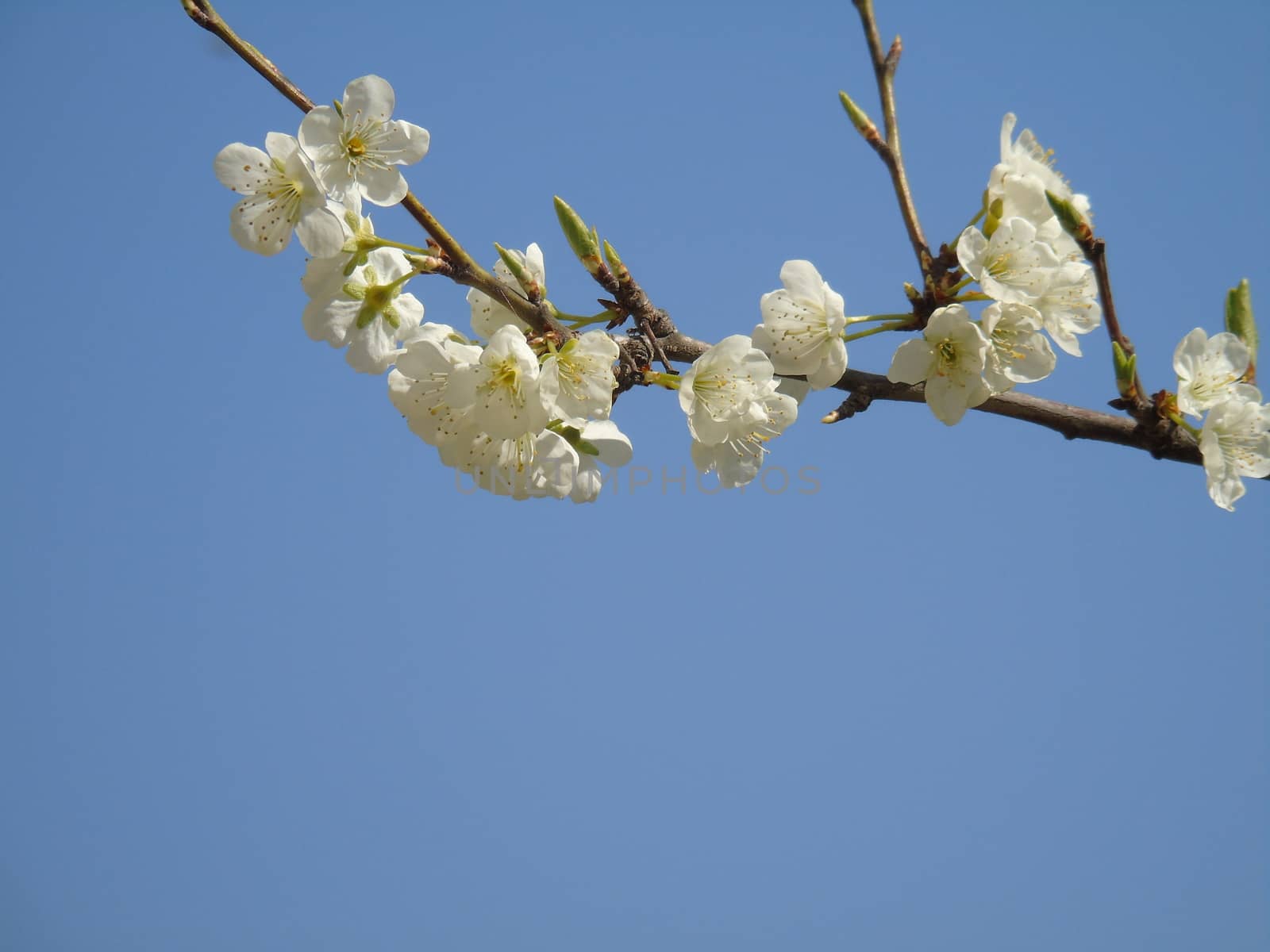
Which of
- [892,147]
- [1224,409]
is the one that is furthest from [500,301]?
[1224,409]

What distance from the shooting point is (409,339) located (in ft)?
4.11

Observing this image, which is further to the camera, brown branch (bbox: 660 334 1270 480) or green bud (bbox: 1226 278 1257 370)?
green bud (bbox: 1226 278 1257 370)

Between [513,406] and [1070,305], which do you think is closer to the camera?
[513,406]

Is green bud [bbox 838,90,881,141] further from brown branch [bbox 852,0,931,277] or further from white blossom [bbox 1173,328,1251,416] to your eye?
white blossom [bbox 1173,328,1251,416]

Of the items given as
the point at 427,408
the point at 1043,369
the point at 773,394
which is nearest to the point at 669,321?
the point at 773,394

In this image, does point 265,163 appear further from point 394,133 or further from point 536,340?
point 536,340

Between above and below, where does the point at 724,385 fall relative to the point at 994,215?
below

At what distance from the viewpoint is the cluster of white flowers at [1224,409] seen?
48.2 inches

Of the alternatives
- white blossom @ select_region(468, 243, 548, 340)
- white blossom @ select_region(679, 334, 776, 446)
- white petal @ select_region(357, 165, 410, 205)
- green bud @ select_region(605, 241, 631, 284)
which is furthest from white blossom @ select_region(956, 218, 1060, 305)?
white petal @ select_region(357, 165, 410, 205)

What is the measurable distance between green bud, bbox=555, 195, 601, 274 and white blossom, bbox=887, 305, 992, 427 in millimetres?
340

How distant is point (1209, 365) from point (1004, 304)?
34cm

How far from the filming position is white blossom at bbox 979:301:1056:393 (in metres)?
1.12

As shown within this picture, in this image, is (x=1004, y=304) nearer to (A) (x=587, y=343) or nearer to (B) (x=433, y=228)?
(A) (x=587, y=343)

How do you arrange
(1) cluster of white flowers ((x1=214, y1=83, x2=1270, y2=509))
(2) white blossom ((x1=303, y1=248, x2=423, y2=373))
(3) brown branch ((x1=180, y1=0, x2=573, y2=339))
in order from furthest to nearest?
(2) white blossom ((x1=303, y1=248, x2=423, y2=373)) < (1) cluster of white flowers ((x1=214, y1=83, x2=1270, y2=509)) < (3) brown branch ((x1=180, y1=0, x2=573, y2=339))
